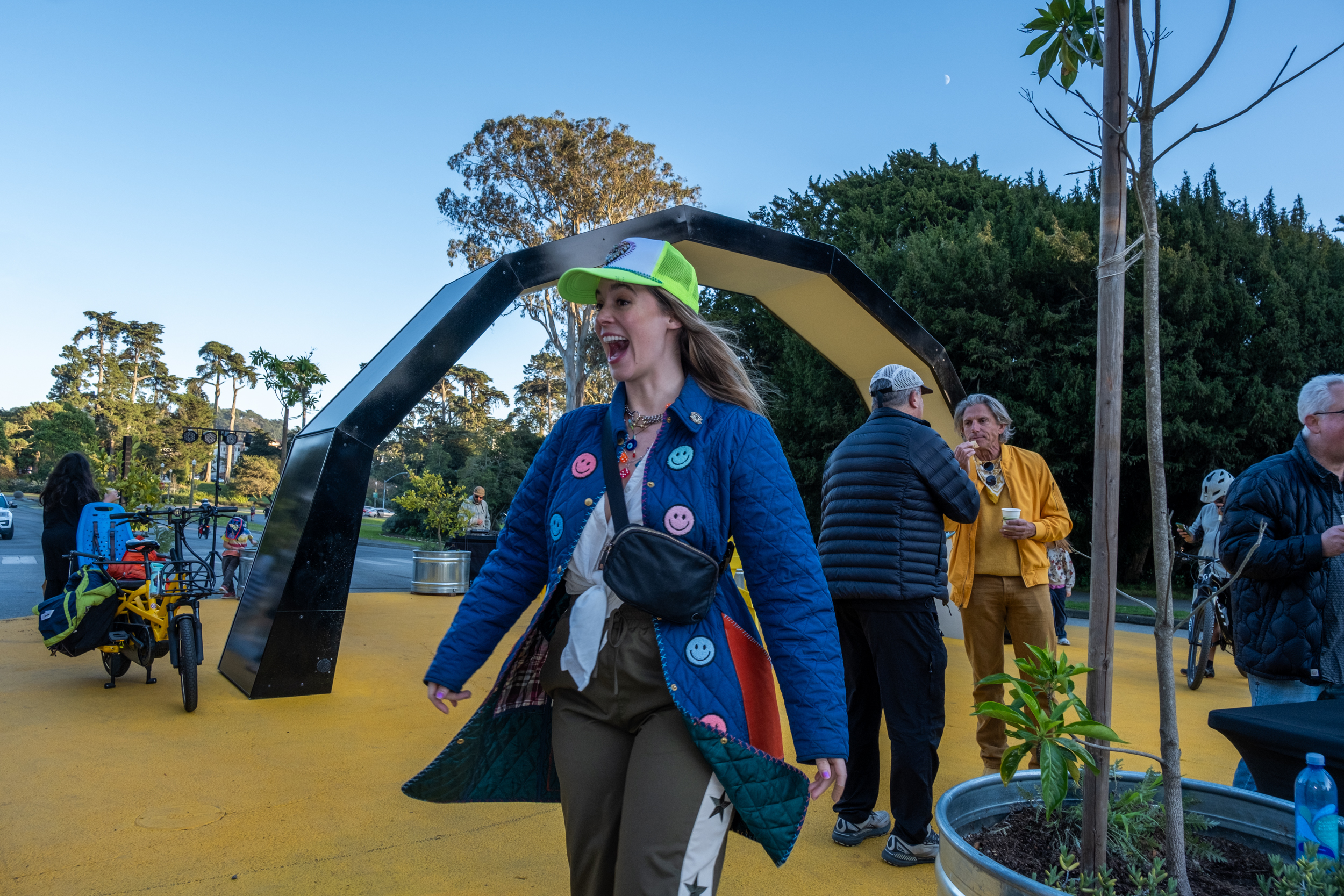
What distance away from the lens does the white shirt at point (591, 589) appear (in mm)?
1719

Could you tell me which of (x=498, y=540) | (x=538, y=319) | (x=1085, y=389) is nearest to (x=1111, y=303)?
(x=498, y=540)

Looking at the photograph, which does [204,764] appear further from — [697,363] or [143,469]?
[143,469]

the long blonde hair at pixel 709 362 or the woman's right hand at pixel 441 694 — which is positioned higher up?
the long blonde hair at pixel 709 362

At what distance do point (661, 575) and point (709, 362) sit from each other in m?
0.58

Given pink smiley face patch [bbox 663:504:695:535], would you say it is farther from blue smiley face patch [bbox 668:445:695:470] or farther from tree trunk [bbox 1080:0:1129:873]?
tree trunk [bbox 1080:0:1129:873]

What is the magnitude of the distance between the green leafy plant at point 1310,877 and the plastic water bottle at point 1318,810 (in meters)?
0.03

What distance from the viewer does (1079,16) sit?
6.84 feet

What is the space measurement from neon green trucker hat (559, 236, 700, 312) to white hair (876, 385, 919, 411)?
178 cm

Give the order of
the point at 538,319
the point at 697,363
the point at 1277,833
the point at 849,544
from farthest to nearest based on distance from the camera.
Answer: the point at 538,319 < the point at 849,544 < the point at 697,363 < the point at 1277,833

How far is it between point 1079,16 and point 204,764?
4633mm

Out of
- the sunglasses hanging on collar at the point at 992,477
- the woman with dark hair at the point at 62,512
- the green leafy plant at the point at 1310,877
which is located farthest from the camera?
the woman with dark hair at the point at 62,512

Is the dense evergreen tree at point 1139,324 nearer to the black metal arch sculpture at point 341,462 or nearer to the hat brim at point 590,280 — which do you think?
the black metal arch sculpture at point 341,462

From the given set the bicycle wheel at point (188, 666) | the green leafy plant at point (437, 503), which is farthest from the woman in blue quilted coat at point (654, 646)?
the green leafy plant at point (437, 503)

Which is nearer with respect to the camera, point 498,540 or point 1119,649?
point 498,540
